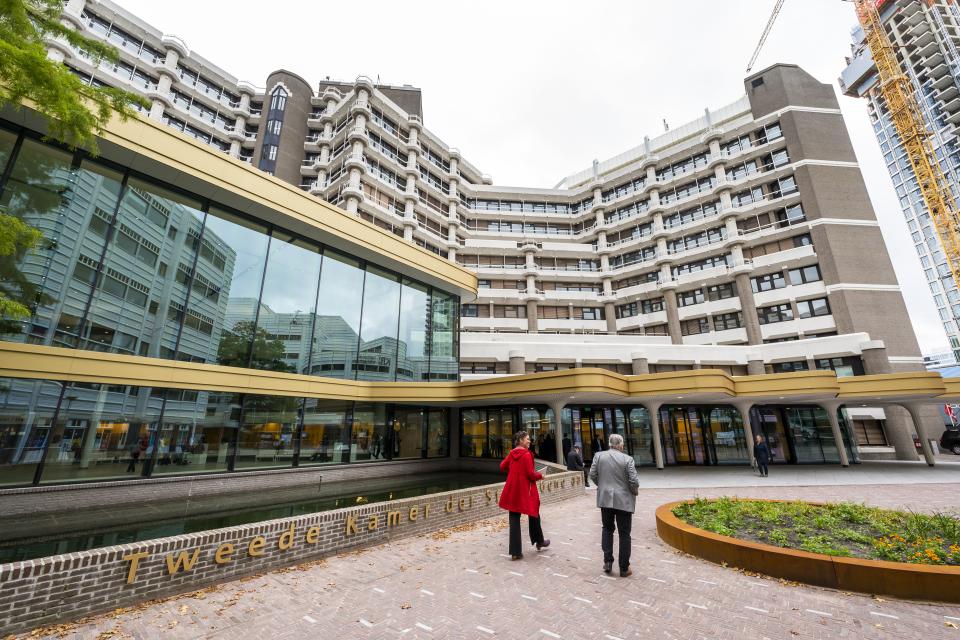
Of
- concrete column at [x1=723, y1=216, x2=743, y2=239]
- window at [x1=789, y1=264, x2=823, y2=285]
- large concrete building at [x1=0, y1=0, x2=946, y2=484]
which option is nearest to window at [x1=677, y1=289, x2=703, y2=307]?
large concrete building at [x1=0, y1=0, x2=946, y2=484]

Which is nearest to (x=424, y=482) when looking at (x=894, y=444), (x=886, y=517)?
(x=886, y=517)

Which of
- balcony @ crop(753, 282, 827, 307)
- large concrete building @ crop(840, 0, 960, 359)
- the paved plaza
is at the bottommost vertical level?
the paved plaza

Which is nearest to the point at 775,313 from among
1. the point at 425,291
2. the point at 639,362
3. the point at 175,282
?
the point at 639,362

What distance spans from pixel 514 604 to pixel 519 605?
6 cm

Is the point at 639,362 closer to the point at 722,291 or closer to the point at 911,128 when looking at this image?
the point at 722,291

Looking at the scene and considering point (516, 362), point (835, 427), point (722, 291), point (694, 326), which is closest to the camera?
point (835, 427)

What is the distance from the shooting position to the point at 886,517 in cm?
688

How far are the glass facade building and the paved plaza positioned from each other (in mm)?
9667

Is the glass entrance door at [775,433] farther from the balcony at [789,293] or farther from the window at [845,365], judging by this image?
the balcony at [789,293]

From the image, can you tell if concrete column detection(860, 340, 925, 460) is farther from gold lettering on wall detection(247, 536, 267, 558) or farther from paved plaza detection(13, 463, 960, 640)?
gold lettering on wall detection(247, 536, 267, 558)

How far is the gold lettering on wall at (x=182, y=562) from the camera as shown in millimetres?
4977

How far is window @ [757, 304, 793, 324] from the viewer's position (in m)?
33.9

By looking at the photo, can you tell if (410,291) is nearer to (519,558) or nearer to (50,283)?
(50,283)

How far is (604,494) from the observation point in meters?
5.51
